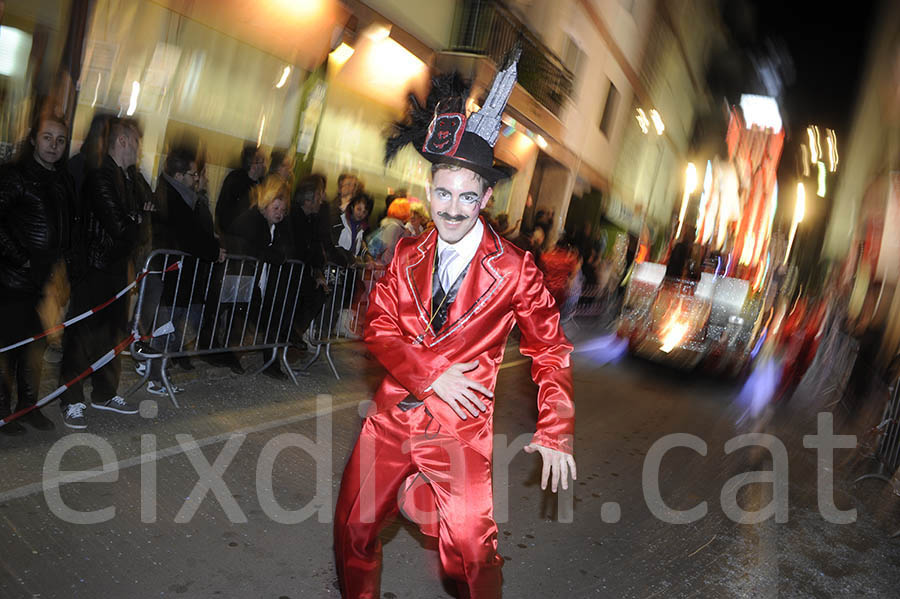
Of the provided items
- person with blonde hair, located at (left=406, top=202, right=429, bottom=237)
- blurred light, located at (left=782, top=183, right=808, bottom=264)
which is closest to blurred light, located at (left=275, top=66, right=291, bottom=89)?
person with blonde hair, located at (left=406, top=202, right=429, bottom=237)

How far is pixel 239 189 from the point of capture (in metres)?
6.70

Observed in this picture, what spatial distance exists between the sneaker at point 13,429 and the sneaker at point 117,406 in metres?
0.65

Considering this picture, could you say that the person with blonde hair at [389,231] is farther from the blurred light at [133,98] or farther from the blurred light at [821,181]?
the blurred light at [821,181]

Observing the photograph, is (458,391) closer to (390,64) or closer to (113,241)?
(113,241)

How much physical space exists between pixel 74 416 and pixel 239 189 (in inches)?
105

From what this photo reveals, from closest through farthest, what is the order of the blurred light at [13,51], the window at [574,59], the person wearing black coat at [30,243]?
the person wearing black coat at [30,243] < the blurred light at [13,51] < the window at [574,59]

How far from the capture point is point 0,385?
4.52m

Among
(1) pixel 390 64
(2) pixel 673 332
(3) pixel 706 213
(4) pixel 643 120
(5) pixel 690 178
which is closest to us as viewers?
(2) pixel 673 332

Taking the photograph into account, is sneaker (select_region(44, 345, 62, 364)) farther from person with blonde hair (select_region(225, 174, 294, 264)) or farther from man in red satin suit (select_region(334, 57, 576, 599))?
man in red satin suit (select_region(334, 57, 576, 599))

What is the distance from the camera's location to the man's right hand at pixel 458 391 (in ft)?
8.00

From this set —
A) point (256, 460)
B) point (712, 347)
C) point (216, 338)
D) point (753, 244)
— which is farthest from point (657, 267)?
point (256, 460)

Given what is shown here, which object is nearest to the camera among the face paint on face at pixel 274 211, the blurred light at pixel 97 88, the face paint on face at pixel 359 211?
the face paint on face at pixel 274 211

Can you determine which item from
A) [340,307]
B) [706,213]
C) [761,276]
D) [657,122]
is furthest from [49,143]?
[657,122]

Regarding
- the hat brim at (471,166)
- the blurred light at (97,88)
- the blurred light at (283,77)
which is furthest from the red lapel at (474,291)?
the blurred light at (283,77)
